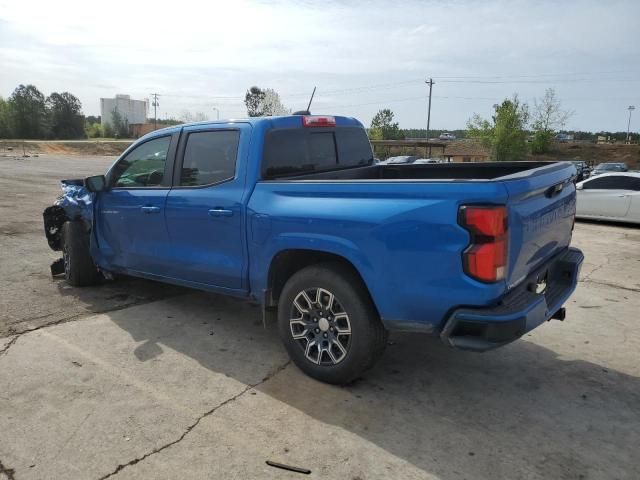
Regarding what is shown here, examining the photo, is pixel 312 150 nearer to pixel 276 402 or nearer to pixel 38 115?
pixel 276 402

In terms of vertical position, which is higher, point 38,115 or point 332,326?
point 38,115

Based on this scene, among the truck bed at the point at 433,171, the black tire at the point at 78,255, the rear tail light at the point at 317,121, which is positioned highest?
the rear tail light at the point at 317,121

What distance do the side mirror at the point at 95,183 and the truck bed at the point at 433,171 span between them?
7.39 ft

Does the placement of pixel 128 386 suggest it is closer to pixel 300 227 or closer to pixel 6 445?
pixel 6 445

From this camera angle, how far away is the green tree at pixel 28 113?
96938 millimetres

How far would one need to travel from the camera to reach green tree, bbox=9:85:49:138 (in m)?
96.9

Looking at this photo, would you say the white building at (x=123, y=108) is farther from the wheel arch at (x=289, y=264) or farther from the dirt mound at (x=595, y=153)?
the wheel arch at (x=289, y=264)

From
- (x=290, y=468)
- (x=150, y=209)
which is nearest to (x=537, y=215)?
(x=290, y=468)

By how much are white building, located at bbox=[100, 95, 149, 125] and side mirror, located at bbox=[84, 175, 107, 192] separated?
137 meters

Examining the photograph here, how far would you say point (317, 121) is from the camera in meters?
4.55

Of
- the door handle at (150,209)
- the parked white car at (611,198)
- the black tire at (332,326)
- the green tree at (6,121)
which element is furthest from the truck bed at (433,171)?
the green tree at (6,121)

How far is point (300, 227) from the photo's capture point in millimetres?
3584

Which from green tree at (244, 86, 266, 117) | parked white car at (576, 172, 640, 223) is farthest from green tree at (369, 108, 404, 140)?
parked white car at (576, 172, 640, 223)

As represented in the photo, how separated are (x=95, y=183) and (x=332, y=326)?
10.3 feet
